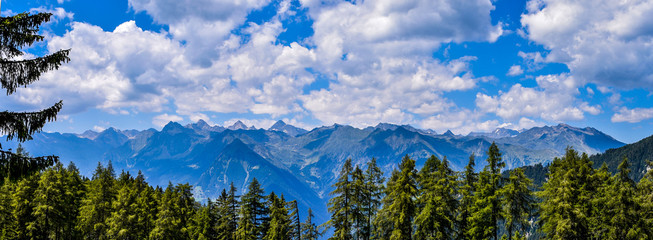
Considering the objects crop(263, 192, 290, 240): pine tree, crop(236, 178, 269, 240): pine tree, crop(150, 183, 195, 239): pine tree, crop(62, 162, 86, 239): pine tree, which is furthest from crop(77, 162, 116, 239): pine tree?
crop(263, 192, 290, 240): pine tree

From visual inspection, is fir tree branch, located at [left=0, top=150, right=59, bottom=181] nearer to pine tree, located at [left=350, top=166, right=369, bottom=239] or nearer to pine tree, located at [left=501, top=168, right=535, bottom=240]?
pine tree, located at [left=350, top=166, right=369, bottom=239]

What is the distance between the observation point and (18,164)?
10.7 metres

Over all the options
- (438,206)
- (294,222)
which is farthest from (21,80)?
(294,222)

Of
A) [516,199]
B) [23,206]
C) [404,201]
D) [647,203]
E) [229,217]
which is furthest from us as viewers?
[229,217]

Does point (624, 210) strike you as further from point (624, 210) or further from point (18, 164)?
point (18, 164)

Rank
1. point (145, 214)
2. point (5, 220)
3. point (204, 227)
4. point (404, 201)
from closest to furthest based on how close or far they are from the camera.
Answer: point (404, 201) → point (5, 220) → point (145, 214) → point (204, 227)

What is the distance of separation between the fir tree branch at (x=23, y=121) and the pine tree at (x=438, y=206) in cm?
2344

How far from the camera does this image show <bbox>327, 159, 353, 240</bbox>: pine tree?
28.5m

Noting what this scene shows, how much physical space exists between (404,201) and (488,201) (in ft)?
32.0

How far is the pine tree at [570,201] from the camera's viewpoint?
25047mm

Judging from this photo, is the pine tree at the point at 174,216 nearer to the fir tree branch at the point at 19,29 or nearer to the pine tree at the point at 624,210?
the fir tree branch at the point at 19,29

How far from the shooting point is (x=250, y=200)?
41.2 m

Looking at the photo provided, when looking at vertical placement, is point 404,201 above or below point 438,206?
above

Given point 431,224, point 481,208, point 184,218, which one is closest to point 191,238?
point 184,218
